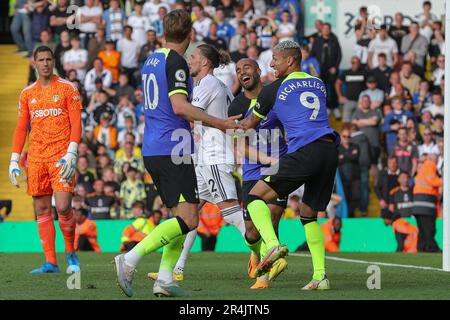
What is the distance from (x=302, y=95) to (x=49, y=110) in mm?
3619

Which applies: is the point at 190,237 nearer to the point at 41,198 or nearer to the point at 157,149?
the point at 41,198

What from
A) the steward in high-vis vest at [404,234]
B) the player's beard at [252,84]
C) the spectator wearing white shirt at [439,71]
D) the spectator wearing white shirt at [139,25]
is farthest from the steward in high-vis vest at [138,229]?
the player's beard at [252,84]

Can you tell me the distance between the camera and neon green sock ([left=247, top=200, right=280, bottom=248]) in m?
10.5

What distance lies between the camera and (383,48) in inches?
1025

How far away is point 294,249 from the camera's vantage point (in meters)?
21.4

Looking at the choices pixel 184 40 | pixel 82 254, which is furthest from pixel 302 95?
pixel 82 254

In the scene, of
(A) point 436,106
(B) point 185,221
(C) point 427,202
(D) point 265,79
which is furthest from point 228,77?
(B) point 185,221

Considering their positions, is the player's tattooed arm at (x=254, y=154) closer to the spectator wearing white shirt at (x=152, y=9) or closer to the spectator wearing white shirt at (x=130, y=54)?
the spectator wearing white shirt at (x=130, y=54)

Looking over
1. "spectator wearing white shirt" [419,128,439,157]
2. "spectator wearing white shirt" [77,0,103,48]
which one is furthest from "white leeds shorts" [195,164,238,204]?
"spectator wearing white shirt" [77,0,103,48]

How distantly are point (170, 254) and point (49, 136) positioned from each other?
11.6 feet

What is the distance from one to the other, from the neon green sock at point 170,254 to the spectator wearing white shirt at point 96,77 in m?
15.1

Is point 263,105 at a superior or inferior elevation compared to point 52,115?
superior

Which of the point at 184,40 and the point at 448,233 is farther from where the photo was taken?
the point at 448,233

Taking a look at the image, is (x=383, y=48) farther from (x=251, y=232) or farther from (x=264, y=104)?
(x=264, y=104)
